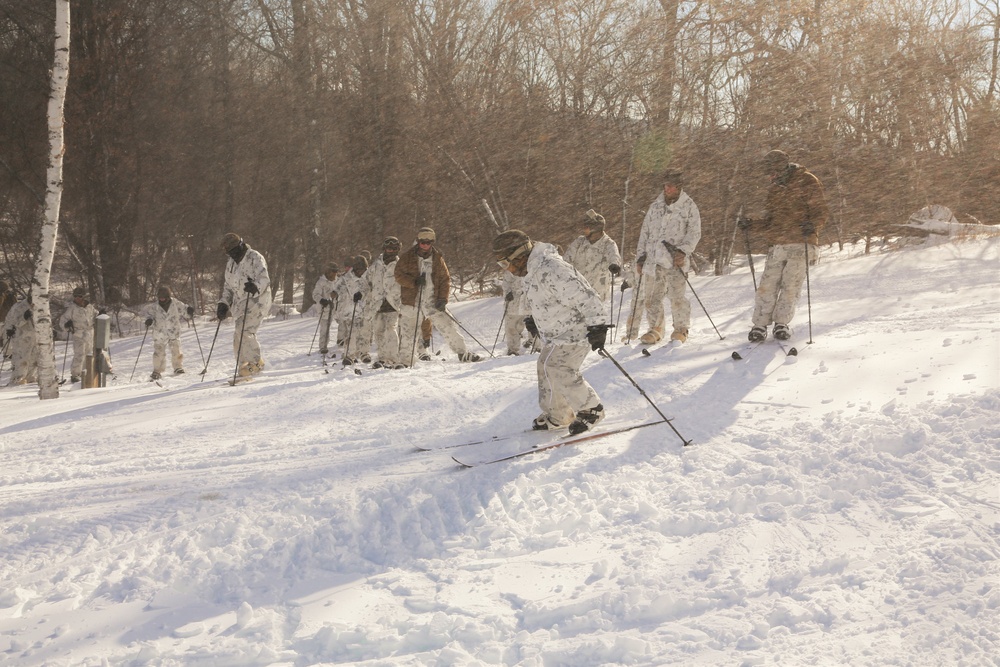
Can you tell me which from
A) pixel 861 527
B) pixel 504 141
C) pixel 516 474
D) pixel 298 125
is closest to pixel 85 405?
pixel 516 474

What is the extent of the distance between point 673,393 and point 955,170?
17.9 m

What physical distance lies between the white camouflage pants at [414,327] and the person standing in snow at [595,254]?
1.80 meters

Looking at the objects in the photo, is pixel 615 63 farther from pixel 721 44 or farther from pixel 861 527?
pixel 861 527

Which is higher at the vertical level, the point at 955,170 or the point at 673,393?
the point at 955,170

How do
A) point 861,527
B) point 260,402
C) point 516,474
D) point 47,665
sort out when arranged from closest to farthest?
point 47,665, point 861,527, point 516,474, point 260,402

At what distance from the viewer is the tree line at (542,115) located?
19500mm

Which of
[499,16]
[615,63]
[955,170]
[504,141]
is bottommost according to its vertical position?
[955,170]

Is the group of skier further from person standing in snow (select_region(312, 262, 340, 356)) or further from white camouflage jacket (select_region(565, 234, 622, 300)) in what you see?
person standing in snow (select_region(312, 262, 340, 356))

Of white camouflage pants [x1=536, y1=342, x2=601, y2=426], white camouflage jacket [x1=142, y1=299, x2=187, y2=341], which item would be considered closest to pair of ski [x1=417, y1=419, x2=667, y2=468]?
white camouflage pants [x1=536, y1=342, x2=601, y2=426]

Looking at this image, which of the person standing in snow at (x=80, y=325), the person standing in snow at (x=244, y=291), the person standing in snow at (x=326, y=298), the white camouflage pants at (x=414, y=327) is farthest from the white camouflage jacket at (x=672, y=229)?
the person standing in snow at (x=80, y=325)

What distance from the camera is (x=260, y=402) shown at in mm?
7668

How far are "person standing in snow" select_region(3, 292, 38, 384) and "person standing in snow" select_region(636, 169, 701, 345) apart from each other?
1066 cm

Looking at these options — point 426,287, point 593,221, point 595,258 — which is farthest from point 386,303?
point 593,221

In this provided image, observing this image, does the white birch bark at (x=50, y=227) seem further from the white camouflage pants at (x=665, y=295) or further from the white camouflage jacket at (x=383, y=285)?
the white camouflage pants at (x=665, y=295)
